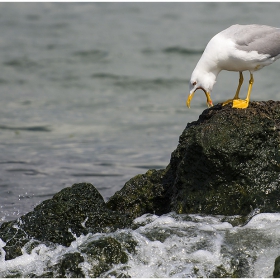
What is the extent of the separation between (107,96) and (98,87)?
2.20ft

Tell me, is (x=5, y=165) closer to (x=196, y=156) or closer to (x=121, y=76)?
(x=196, y=156)

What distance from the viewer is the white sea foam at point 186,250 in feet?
16.8

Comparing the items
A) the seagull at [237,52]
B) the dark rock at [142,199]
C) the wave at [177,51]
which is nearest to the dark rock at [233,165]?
the dark rock at [142,199]

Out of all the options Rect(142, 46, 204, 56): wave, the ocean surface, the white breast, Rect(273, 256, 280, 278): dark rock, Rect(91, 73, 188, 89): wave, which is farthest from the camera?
Rect(142, 46, 204, 56): wave

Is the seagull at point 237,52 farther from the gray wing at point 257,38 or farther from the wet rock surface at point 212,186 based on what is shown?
the wet rock surface at point 212,186

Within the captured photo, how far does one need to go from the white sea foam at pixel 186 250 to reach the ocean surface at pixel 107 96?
2cm

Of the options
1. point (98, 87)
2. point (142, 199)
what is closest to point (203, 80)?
point (142, 199)

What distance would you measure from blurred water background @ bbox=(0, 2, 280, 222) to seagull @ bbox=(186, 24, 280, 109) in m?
2.54

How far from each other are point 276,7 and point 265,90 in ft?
23.1

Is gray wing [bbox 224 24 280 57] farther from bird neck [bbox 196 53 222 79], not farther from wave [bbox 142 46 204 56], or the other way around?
wave [bbox 142 46 204 56]

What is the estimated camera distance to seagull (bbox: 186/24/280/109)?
6.79m

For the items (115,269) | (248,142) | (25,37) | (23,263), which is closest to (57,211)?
(23,263)

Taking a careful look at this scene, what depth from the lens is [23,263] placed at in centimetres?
540

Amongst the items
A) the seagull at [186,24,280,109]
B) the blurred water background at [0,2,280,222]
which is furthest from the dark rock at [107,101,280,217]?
the blurred water background at [0,2,280,222]
